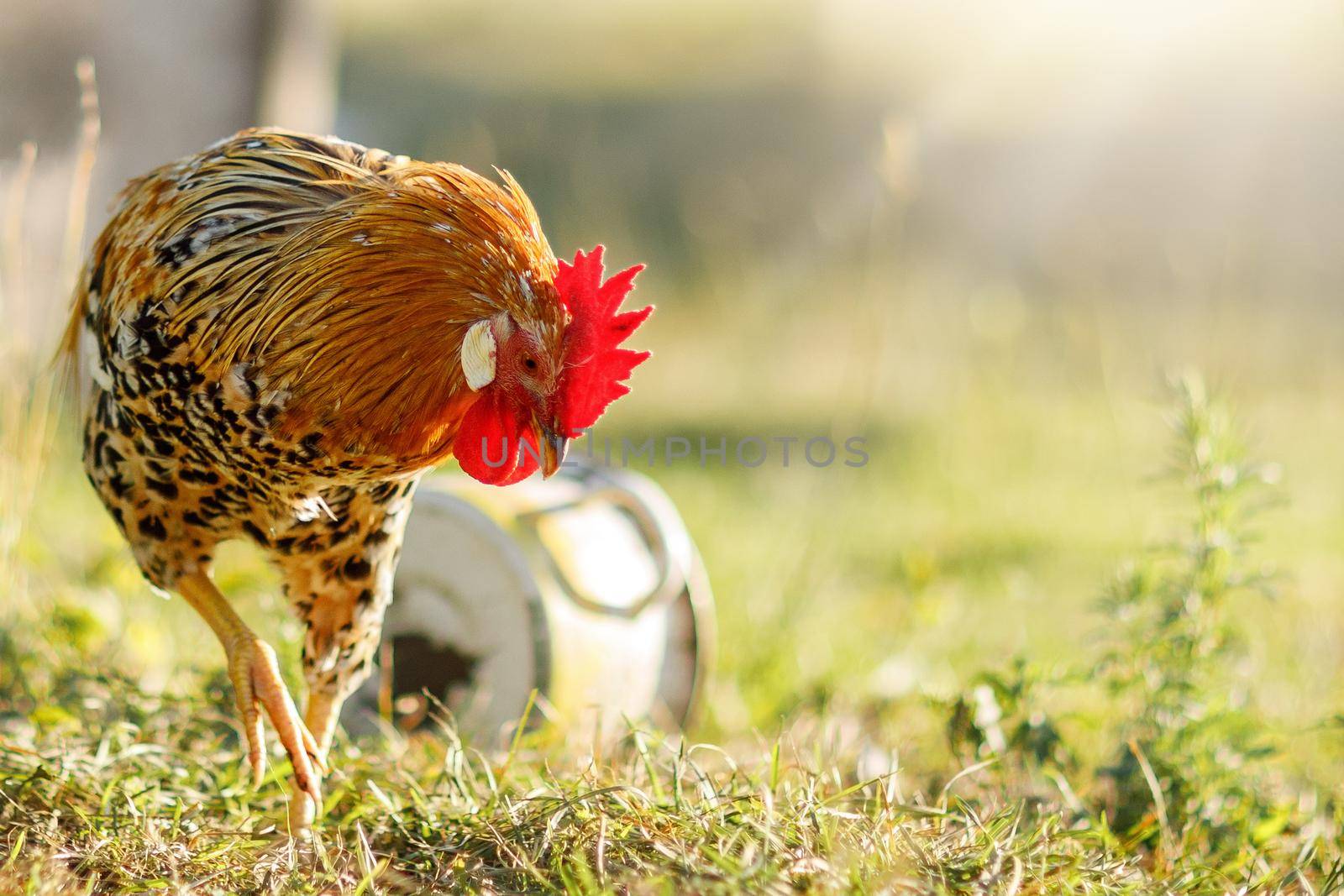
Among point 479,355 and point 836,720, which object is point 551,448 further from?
point 836,720

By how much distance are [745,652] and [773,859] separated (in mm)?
1815

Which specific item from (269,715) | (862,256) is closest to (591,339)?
(269,715)

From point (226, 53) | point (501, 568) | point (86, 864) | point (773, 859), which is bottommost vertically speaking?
point (86, 864)

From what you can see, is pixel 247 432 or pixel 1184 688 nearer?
pixel 247 432

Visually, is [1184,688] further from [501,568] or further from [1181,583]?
[501,568]

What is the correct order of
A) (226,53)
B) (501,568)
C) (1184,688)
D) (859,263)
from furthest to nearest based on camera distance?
(859,263), (226,53), (501,568), (1184,688)

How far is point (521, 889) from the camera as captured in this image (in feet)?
6.77

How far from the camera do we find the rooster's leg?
2.32 m

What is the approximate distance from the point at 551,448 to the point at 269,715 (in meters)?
0.85

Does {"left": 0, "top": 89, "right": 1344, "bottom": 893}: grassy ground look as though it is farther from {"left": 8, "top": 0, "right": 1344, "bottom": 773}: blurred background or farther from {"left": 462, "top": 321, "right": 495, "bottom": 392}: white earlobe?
{"left": 462, "top": 321, "right": 495, "bottom": 392}: white earlobe

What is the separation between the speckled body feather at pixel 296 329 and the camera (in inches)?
81.2

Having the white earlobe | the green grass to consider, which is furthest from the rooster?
the green grass

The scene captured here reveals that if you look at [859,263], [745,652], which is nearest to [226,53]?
[745,652]

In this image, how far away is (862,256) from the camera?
30.4 feet
